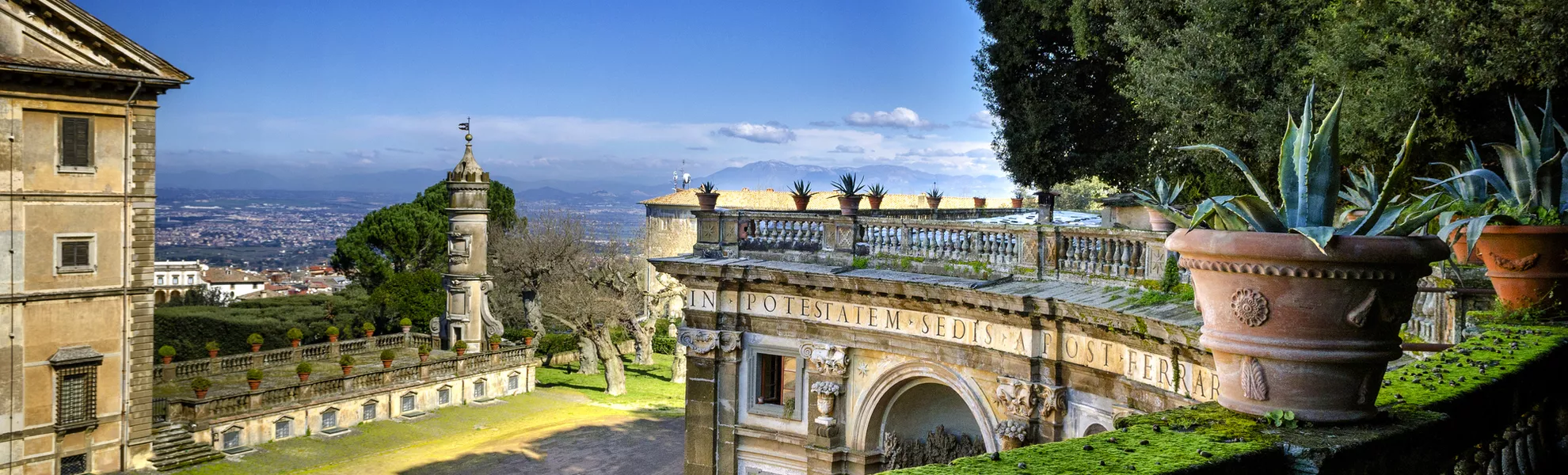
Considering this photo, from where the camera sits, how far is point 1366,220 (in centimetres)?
457

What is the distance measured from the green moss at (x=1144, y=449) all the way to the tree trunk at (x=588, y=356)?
139 feet

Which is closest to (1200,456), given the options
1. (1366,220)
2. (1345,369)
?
(1345,369)

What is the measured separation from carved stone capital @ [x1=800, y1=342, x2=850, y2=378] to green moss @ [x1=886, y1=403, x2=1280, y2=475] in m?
13.3

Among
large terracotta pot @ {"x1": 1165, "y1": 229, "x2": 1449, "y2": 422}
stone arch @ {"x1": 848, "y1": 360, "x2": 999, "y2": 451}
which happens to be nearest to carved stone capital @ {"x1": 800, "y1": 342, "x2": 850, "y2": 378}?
stone arch @ {"x1": 848, "y1": 360, "x2": 999, "y2": 451}

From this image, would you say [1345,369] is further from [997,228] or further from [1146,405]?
[997,228]

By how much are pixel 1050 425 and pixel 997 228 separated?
2.63 metres

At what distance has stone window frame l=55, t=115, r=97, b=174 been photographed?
26484 mm

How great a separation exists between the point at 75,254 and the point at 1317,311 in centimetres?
2862

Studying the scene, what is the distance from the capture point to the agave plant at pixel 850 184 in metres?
19.1

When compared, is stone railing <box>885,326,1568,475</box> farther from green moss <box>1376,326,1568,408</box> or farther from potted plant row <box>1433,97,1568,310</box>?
potted plant row <box>1433,97,1568,310</box>

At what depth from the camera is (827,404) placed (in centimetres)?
1788

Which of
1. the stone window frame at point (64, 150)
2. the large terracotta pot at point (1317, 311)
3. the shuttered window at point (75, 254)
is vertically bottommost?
the shuttered window at point (75, 254)

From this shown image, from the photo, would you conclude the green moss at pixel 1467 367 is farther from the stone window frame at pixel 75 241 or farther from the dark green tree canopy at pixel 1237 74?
the stone window frame at pixel 75 241

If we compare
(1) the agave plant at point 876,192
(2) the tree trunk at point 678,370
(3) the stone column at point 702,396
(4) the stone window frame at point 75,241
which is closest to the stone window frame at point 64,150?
(4) the stone window frame at point 75,241
